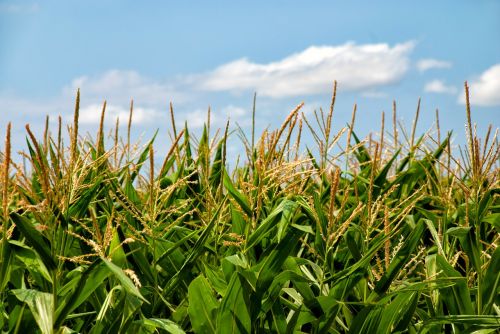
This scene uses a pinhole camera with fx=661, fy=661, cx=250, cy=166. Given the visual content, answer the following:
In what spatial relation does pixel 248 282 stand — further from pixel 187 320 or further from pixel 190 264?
pixel 187 320

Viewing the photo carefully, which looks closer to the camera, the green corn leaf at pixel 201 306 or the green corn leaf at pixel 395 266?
the green corn leaf at pixel 201 306

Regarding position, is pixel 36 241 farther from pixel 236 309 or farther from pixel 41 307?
pixel 236 309

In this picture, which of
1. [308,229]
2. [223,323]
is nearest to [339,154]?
[308,229]

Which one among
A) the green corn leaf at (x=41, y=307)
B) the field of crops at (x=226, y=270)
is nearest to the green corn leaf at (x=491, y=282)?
the field of crops at (x=226, y=270)

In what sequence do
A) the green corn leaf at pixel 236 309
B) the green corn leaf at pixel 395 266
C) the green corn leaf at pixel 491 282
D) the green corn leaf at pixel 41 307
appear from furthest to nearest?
the green corn leaf at pixel 491 282 → the green corn leaf at pixel 395 266 → the green corn leaf at pixel 236 309 → the green corn leaf at pixel 41 307

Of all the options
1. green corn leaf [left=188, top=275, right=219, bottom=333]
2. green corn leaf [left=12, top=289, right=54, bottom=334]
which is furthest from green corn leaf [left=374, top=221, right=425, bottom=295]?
green corn leaf [left=12, top=289, right=54, bottom=334]

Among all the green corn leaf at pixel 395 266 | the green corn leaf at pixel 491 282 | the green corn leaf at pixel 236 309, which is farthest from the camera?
the green corn leaf at pixel 491 282

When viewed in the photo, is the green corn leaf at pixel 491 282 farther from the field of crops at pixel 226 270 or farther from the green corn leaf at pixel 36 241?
the green corn leaf at pixel 36 241

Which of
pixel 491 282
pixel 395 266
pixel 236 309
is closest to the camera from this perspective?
pixel 236 309

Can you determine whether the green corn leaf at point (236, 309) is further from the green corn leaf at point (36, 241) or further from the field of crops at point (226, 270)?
the green corn leaf at point (36, 241)

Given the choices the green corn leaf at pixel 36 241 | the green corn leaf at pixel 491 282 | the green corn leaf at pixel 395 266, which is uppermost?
the green corn leaf at pixel 36 241

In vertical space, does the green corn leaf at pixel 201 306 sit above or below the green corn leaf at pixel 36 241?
below

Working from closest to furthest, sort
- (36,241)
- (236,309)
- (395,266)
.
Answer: (36,241)
(236,309)
(395,266)

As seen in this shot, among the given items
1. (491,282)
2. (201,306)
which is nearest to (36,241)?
(201,306)
